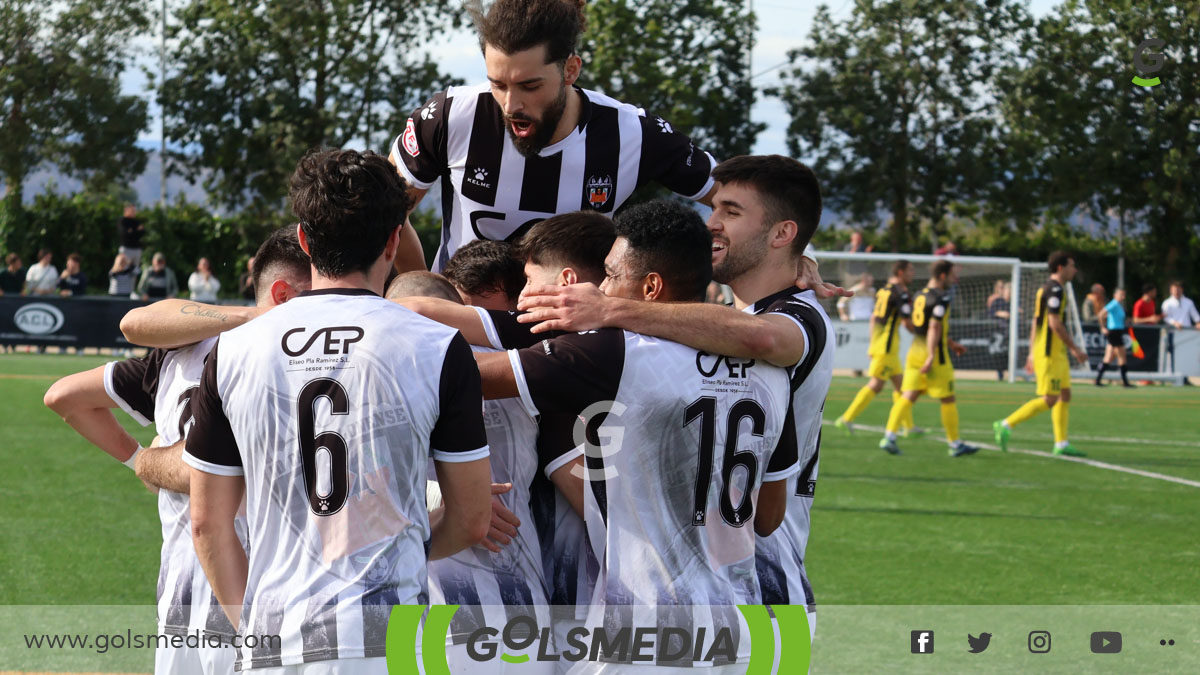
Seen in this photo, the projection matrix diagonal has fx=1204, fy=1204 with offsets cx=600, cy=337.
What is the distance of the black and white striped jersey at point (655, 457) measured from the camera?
298cm

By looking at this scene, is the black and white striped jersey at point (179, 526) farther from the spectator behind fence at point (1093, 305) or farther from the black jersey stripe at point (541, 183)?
the spectator behind fence at point (1093, 305)

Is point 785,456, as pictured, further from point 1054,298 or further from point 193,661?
point 1054,298

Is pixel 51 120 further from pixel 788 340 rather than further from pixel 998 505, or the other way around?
pixel 788 340

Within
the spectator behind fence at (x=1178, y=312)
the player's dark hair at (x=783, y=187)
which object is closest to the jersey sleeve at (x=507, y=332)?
the player's dark hair at (x=783, y=187)

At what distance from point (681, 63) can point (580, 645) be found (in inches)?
1467

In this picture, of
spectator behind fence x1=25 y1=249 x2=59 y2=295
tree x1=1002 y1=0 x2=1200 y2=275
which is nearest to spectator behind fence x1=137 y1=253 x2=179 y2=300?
spectator behind fence x1=25 y1=249 x2=59 y2=295

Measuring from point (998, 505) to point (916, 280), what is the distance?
18.5 m

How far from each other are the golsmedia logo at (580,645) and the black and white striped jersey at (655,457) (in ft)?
0.11

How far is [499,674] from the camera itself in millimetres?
3096

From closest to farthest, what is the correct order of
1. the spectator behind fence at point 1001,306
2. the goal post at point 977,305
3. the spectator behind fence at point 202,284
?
the spectator behind fence at point 202,284, the goal post at point 977,305, the spectator behind fence at point 1001,306

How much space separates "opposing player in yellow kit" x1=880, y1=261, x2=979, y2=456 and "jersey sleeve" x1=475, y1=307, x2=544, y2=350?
443 inches

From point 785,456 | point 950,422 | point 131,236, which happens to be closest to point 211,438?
point 785,456

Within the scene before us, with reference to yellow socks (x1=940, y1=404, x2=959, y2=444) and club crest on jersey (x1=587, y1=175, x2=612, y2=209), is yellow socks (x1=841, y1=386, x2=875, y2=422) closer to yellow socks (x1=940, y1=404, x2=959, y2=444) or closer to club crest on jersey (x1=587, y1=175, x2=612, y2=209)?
yellow socks (x1=940, y1=404, x2=959, y2=444)

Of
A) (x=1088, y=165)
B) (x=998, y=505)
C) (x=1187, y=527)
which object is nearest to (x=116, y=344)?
(x=998, y=505)
